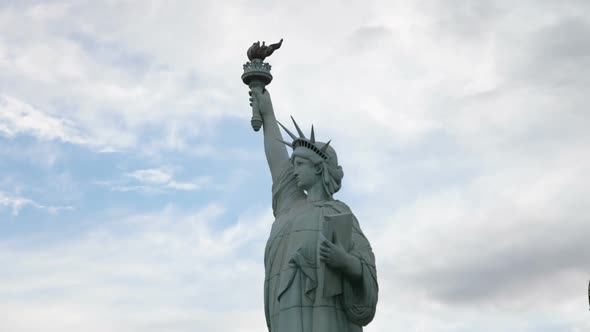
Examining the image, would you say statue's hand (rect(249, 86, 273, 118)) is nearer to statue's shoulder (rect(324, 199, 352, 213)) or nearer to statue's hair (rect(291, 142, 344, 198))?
statue's hair (rect(291, 142, 344, 198))

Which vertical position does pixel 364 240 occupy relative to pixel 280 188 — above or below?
below

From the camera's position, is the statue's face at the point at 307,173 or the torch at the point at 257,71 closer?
the statue's face at the point at 307,173

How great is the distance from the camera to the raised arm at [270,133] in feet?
59.3

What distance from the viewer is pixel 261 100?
60.6 ft

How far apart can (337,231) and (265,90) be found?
4003 millimetres

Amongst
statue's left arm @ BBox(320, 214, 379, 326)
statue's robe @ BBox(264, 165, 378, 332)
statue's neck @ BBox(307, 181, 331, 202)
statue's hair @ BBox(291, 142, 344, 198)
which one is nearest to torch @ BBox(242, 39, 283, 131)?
statue's hair @ BBox(291, 142, 344, 198)

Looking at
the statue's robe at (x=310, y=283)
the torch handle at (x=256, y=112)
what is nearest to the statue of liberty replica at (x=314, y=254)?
the statue's robe at (x=310, y=283)

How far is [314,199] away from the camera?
16.8 metres

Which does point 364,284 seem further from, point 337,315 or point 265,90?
point 265,90

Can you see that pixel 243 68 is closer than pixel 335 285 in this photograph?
No

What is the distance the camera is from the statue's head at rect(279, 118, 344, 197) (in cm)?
1683

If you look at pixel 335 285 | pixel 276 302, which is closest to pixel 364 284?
pixel 335 285

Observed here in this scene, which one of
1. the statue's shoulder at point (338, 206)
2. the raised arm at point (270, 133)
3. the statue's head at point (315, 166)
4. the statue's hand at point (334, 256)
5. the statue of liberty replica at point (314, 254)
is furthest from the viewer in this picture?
the raised arm at point (270, 133)

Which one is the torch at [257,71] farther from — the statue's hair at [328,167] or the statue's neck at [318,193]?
the statue's neck at [318,193]
